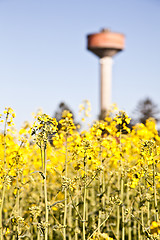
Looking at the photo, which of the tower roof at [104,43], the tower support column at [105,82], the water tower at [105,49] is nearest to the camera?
the tower support column at [105,82]

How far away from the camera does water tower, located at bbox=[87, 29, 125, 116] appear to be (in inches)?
2913

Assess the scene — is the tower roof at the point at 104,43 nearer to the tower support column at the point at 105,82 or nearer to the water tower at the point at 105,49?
the water tower at the point at 105,49

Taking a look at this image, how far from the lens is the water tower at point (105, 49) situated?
7400 cm

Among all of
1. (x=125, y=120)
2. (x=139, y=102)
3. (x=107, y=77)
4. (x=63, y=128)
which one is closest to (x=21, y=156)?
(x=63, y=128)

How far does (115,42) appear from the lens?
255 ft

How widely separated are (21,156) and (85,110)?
44.9 inches

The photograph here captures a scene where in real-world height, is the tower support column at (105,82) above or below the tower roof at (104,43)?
below

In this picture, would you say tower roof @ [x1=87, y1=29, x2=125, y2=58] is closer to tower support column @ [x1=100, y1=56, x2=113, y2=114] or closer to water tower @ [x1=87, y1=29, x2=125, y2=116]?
water tower @ [x1=87, y1=29, x2=125, y2=116]

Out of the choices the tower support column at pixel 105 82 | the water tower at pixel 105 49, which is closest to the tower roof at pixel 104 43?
the water tower at pixel 105 49

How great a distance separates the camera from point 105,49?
77125 mm

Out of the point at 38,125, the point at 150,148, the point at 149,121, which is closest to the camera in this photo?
the point at 38,125

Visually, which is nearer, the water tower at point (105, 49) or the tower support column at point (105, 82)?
the tower support column at point (105, 82)

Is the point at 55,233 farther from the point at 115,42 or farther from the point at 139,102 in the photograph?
the point at 115,42

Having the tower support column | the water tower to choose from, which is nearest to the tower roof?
the water tower
